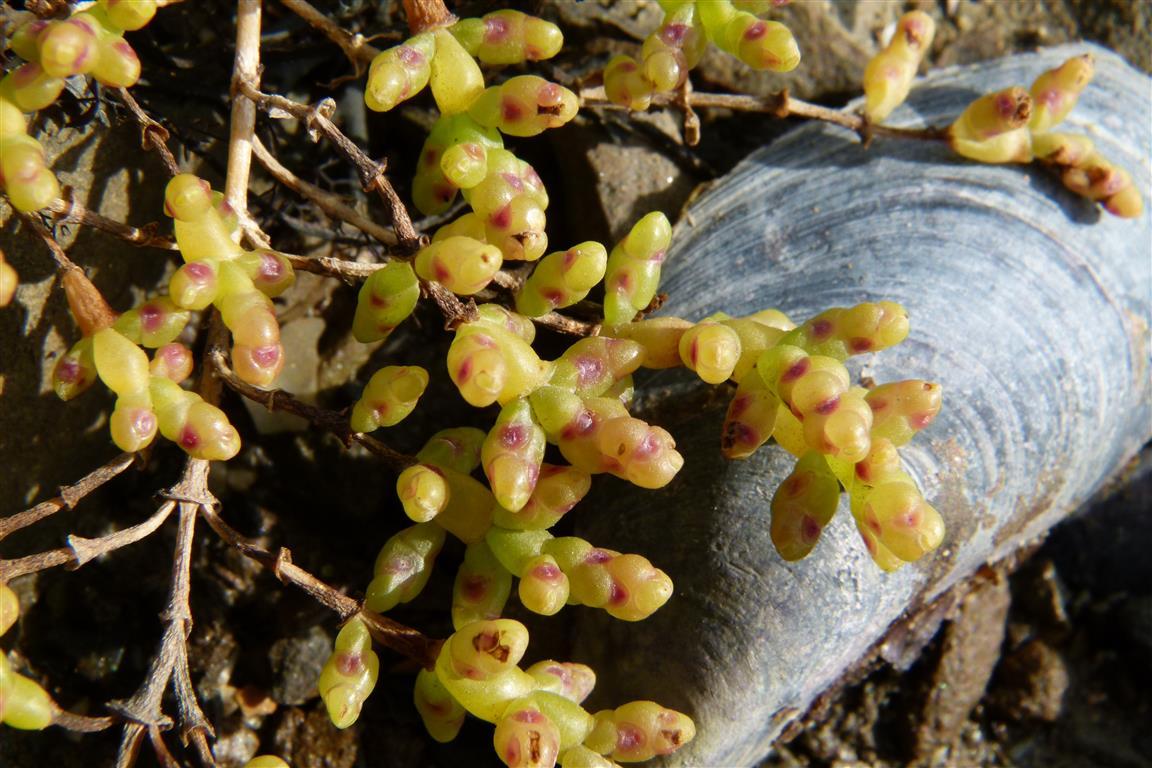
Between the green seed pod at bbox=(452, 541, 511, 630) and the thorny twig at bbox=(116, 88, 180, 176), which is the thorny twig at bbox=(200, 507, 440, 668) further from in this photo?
the thorny twig at bbox=(116, 88, 180, 176)

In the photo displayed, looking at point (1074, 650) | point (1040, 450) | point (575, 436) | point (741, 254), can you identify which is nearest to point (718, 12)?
point (741, 254)


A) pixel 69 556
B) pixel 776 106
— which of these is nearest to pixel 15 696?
pixel 69 556

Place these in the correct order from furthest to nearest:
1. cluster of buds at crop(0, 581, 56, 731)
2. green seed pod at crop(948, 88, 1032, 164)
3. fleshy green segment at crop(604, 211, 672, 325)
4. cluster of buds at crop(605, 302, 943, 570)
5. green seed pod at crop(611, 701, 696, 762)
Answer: green seed pod at crop(948, 88, 1032, 164), fleshy green segment at crop(604, 211, 672, 325), green seed pod at crop(611, 701, 696, 762), cluster of buds at crop(605, 302, 943, 570), cluster of buds at crop(0, 581, 56, 731)

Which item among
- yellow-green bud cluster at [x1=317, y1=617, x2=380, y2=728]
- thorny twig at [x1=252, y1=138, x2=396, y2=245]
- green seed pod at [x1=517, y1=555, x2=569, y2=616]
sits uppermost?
thorny twig at [x1=252, y1=138, x2=396, y2=245]

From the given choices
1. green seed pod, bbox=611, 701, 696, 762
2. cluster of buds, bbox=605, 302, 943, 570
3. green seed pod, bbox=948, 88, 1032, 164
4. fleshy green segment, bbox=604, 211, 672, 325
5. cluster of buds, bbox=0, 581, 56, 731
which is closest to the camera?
cluster of buds, bbox=0, 581, 56, 731

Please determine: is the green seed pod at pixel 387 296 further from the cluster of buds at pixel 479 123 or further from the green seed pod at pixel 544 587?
the green seed pod at pixel 544 587

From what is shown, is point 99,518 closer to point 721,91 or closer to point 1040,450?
point 721,91

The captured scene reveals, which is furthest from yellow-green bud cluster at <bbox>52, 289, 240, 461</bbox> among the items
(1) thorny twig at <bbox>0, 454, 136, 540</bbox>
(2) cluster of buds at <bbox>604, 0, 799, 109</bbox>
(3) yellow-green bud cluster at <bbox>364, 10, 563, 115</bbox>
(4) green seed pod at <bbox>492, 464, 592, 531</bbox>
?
(2) cluster of buds at <bbox>604, 0, 799, 109</bbox>

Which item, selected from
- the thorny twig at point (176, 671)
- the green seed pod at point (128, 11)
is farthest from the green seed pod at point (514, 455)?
the green seed pod at point (128, 11)
